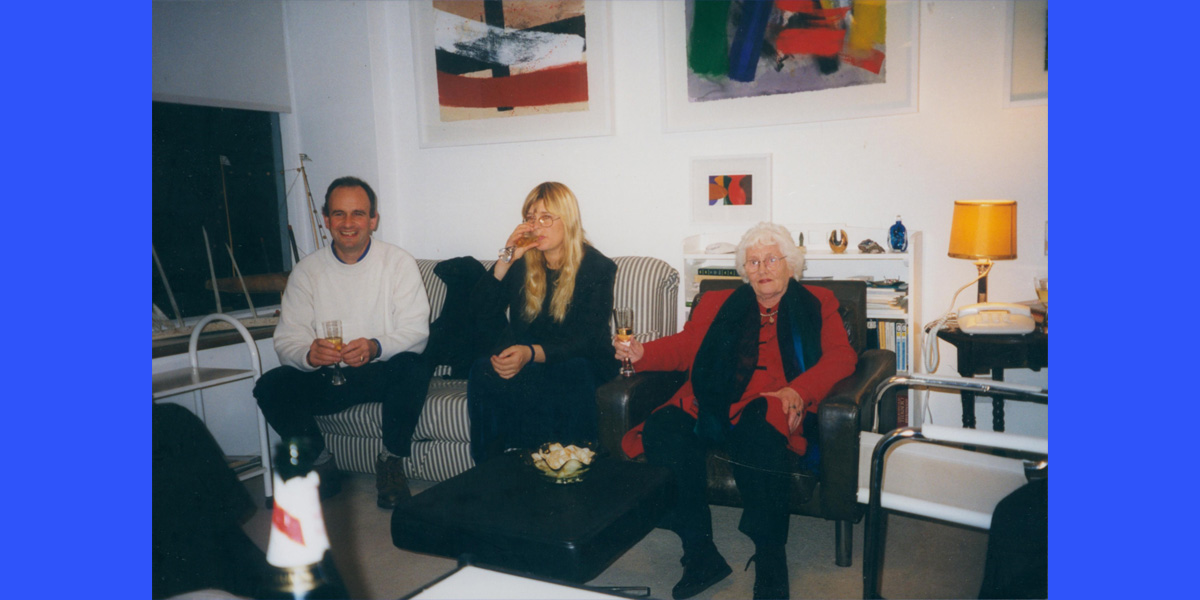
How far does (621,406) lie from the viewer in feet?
7.25

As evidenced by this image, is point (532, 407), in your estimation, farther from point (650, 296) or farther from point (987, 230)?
point (987, 230)

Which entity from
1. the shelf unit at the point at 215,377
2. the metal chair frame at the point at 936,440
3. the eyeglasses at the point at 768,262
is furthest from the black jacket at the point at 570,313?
the metal chair frame at the point at 936,440

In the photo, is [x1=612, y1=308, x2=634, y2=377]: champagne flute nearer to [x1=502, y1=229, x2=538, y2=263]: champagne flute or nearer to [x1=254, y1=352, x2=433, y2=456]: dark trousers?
[x1=502, y1=229, x2=538, y2=263]: champagne flute

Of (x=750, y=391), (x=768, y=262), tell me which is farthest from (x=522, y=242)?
(x=750, y=391)

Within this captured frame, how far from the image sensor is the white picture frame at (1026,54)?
8.53 ft

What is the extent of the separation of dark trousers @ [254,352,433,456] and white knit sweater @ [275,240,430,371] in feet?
0.58

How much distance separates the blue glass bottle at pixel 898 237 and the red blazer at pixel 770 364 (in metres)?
0.53

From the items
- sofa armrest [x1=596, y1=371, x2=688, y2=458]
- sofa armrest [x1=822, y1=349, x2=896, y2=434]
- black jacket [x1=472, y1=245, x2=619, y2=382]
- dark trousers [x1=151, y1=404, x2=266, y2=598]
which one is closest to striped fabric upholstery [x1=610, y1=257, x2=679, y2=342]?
black jacket [x1=472, y1=245, x2=619, y2=382]

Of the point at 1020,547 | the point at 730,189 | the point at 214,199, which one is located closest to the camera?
the point at 1020,547

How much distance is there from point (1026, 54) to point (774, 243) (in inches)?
50.0

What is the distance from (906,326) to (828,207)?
63cm

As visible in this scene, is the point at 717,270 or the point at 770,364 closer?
the point at 770,364

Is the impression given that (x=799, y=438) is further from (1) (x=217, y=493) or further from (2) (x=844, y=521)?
(1) (x=217, y=493)

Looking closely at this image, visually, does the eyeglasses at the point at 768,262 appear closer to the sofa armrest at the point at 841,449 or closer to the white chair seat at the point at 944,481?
the sofa armrest at the point at 841,449
